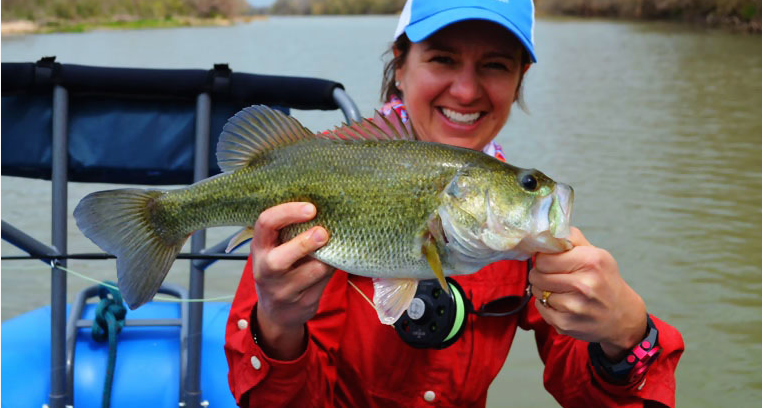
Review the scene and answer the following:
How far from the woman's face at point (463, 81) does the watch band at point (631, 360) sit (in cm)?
75

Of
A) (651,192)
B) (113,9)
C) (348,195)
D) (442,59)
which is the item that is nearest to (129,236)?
(348,195)

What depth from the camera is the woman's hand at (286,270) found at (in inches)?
64.0

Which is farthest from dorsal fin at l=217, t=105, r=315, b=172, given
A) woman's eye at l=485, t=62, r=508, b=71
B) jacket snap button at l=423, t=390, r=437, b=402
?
jacket snap button at l=423, t=390, r=437, b=402

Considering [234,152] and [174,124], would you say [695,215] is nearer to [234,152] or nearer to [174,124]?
[174,124]

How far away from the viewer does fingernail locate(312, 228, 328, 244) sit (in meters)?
1.61

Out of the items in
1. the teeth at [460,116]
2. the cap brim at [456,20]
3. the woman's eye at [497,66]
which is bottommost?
the teeth at [460,116]

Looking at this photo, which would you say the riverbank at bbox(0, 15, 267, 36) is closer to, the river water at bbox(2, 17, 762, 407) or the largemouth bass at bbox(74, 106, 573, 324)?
the river water at bbox(2, 17, 762, 407)

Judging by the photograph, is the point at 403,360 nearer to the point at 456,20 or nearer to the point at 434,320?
the point at 434,320

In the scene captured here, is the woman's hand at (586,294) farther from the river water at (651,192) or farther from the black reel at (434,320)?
the river water at (651,192)

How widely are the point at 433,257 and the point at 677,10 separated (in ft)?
156

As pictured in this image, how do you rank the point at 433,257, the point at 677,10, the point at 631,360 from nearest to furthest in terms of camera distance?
the point at 433,257, the point at 631,360, the point at 677,10

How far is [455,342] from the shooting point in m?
2.24

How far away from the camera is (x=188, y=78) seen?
2996 mm

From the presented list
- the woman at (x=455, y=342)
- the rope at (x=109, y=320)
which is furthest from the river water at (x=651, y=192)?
the woman at (x=455, y=342)
